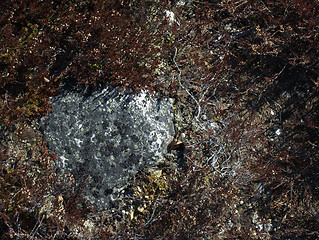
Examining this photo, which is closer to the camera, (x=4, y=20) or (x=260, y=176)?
(x=4, y=20)

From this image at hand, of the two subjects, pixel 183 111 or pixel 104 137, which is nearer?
pixel 104 137

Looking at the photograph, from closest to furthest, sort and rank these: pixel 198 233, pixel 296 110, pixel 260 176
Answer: pixel 198 233, pixel 260 176, pixel 296 110

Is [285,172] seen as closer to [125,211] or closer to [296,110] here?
[296,110]

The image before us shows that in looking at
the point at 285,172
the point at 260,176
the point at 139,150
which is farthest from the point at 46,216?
the point at 285,172

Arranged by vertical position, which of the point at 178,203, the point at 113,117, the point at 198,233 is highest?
the point at 113,117
